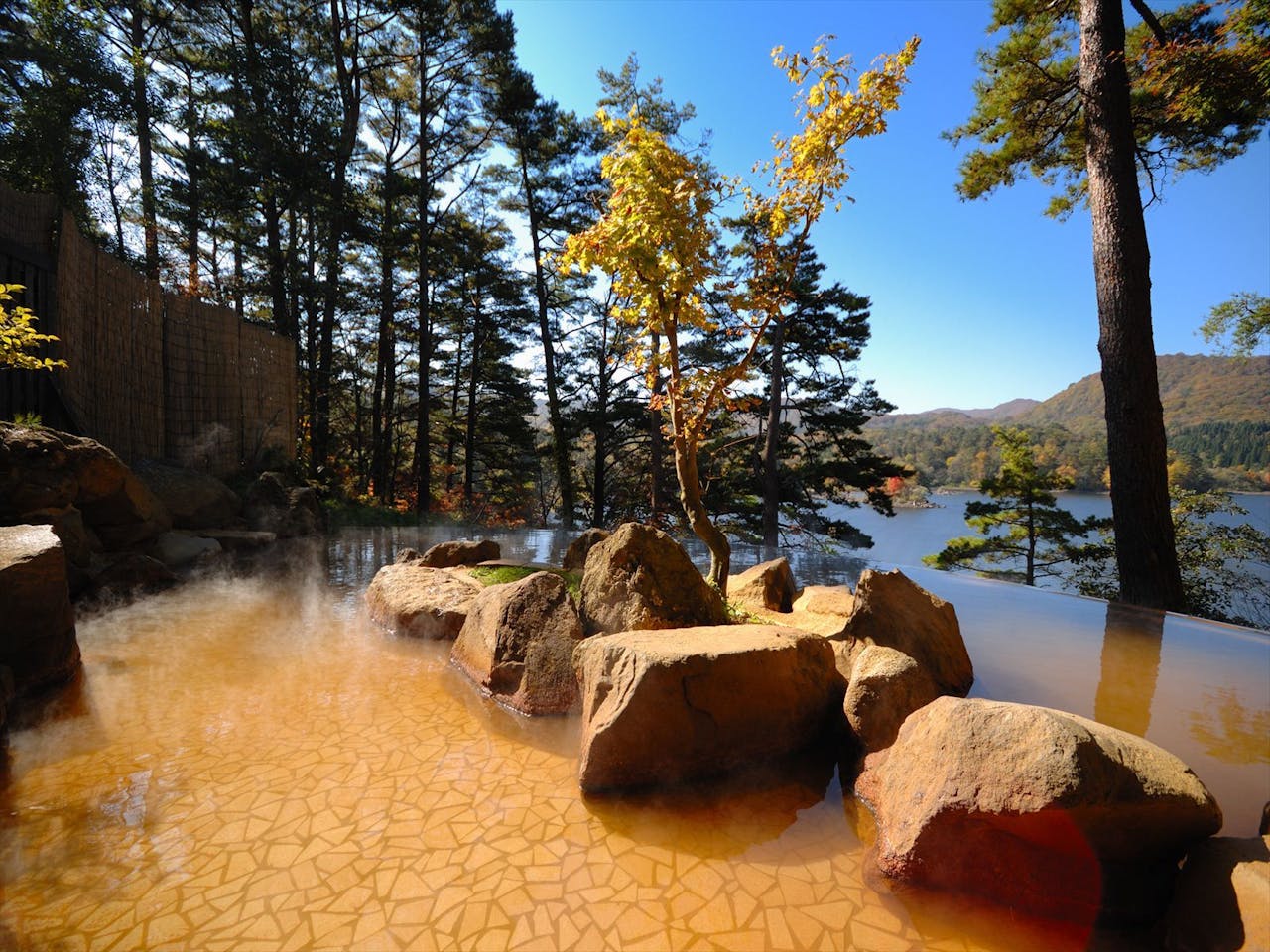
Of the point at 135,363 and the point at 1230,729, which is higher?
the point at 135,363

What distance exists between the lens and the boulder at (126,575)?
4875mm

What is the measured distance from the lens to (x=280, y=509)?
777 cm

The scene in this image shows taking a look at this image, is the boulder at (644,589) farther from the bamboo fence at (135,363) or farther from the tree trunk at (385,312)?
the tree trunk at (385,312)

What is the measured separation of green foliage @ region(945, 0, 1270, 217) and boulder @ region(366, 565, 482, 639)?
736 cm

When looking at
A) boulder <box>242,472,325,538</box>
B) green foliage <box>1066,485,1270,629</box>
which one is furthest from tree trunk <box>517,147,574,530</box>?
green foliage <box>1066,485,1270,629</box>

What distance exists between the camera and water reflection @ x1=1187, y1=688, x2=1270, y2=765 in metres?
2.45

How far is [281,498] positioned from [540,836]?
7571 millimetres

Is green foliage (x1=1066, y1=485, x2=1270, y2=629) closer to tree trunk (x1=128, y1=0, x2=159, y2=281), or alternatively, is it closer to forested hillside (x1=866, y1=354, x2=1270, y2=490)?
forested hillside (x1=866, y1=354, x2=1270, y2=490)

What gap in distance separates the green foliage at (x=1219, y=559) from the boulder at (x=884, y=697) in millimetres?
6406

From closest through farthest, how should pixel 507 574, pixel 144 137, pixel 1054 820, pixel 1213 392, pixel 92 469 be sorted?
pixel 1054 820, pixel 92 469, pixel 507 574, pixel 144 137, pixel 1213 392

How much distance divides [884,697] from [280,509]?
26.5 ft

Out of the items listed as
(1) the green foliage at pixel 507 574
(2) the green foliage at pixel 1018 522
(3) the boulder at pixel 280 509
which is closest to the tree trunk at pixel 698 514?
(1) the green foliage at pixel 507 574

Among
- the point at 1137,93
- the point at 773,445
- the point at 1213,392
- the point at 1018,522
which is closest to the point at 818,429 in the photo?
the point at 773,445

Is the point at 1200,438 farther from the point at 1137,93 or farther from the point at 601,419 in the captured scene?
the point at 601,419
